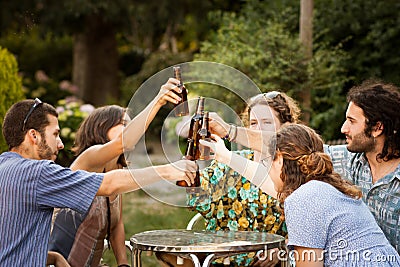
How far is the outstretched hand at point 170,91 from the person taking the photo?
2797mm

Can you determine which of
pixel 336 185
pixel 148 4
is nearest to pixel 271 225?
pixel 336 185

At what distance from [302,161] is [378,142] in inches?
22.7

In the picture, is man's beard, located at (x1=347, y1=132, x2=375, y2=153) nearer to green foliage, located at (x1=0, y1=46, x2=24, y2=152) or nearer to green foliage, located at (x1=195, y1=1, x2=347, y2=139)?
green foliage, located at (x1=195, y1=1, x2=347, y2=139)

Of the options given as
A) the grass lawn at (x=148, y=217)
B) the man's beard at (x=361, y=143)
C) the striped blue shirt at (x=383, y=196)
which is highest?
the man's beard at (x=361, y=143)

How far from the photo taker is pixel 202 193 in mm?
3107

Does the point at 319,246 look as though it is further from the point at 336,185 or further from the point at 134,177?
the point at 134,177

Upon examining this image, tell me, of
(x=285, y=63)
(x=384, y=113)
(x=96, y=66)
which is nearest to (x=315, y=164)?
(x=384, y=113)

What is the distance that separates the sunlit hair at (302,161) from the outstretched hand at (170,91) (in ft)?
1.57

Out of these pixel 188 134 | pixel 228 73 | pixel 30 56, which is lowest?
pixel 188 134

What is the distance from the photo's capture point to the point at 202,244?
295 cm

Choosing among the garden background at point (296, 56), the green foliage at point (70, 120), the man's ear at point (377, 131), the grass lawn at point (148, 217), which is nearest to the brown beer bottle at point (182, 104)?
the garden background at point (296, 56)

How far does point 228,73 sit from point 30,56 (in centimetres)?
1316
